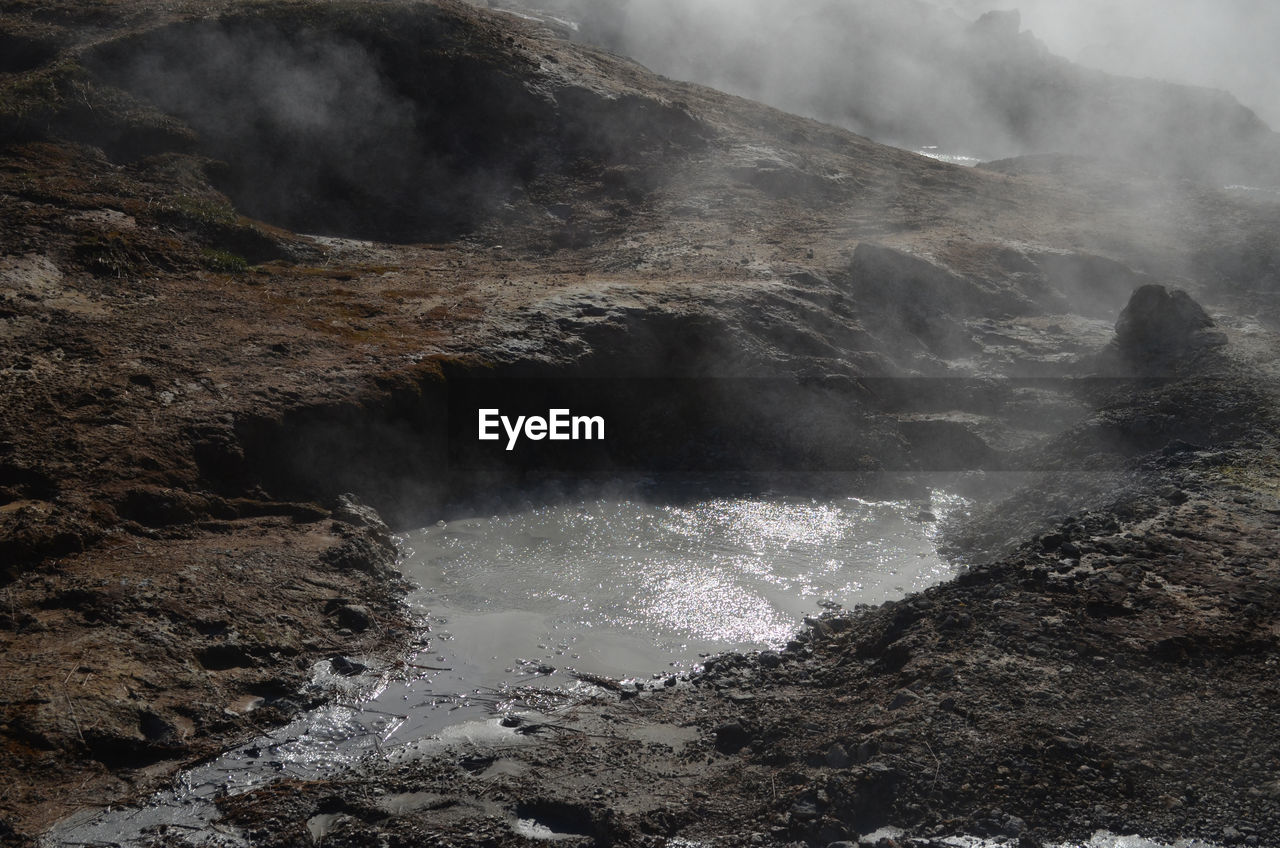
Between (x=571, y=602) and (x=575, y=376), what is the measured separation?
3.43m

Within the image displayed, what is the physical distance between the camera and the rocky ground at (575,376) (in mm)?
5477

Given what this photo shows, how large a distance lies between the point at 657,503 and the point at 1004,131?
27.9 m

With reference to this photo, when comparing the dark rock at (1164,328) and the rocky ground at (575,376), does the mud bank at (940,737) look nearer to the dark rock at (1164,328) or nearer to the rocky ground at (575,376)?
the rocky ground at (575,376)

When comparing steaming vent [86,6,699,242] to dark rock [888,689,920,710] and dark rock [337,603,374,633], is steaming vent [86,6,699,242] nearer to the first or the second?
dark rock [337,603,374,633]

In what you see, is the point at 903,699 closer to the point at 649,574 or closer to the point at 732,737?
the point at 732,737

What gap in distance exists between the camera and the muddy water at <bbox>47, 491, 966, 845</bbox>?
19.0ft

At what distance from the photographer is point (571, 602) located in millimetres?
8148

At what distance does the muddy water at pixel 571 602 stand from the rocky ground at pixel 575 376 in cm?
29

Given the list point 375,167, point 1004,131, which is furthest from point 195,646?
point 1004,131

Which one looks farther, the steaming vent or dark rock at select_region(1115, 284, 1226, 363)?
the steaming vent

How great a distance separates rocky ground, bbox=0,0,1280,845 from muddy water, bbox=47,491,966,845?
294 mm

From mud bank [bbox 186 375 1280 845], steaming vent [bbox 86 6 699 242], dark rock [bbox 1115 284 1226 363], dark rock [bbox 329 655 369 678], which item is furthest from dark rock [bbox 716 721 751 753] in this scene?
steaming vent [bbox 86 6 699 242]

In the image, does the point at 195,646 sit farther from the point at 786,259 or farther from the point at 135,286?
the point at 786,259

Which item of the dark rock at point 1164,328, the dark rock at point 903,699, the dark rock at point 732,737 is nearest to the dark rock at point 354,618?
the dark rock at point 732,737
